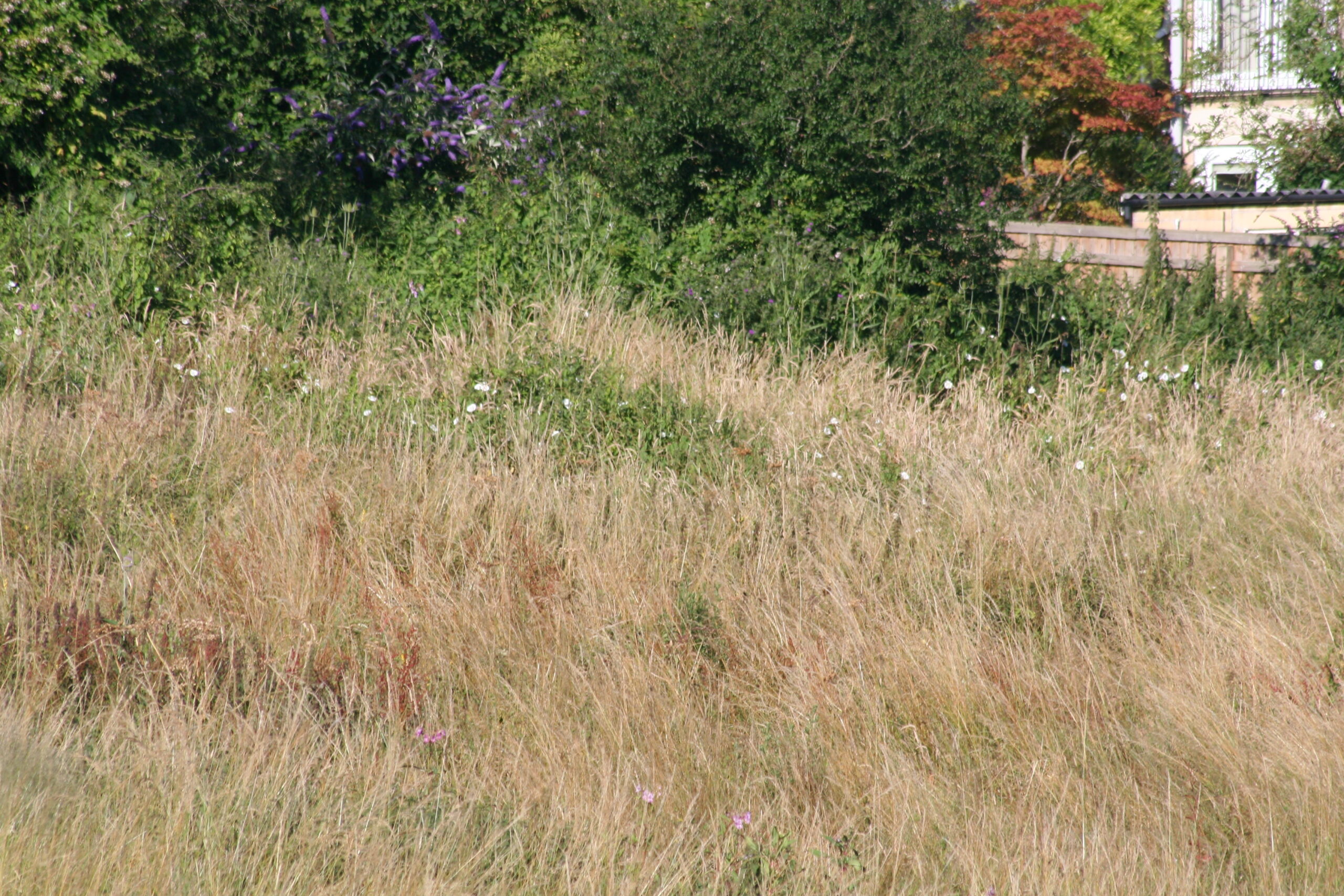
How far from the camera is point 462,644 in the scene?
412cm

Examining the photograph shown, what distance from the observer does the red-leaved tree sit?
17531 millimetres

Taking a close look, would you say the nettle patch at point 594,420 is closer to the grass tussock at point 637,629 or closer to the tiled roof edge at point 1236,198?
the grass tussock at point 637,629

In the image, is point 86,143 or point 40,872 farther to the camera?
point 86,143

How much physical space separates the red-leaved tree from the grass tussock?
39.7 ft

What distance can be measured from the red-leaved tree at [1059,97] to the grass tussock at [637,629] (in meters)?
12.1

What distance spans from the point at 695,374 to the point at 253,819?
4.01 metres

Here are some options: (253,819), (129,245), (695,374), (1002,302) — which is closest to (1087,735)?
(253,819)

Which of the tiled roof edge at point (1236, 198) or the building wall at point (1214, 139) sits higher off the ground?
the building wall at point (1214, 139)

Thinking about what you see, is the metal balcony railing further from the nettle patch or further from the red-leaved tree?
the nettle patch

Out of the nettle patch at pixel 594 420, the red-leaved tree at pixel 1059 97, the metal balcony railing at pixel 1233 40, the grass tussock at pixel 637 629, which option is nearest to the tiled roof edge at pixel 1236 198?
the red-leaved tree at pixel 1059 97

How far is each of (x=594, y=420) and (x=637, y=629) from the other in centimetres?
200

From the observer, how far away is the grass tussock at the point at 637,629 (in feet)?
9.96

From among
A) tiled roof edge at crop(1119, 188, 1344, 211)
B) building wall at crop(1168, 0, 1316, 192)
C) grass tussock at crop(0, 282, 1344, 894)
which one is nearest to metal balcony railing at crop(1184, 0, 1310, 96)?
building wall at crop(1168, 0, 1316, 192)

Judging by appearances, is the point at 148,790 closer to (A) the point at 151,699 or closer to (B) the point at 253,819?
(B) the point at 253,819
